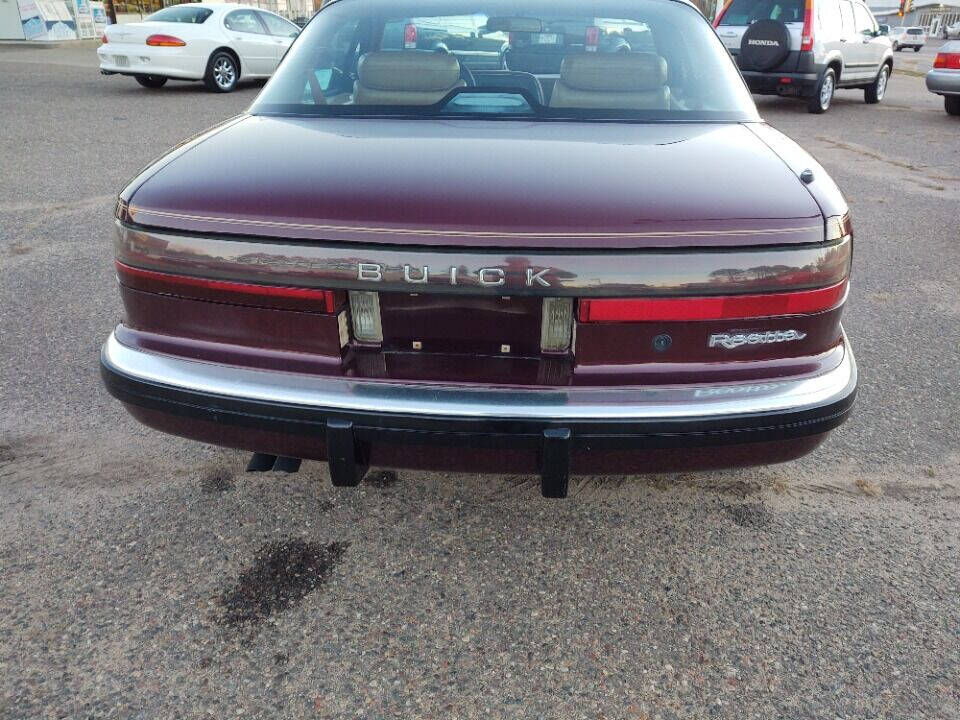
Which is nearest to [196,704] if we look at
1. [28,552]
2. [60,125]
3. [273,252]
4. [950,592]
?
[28,552]

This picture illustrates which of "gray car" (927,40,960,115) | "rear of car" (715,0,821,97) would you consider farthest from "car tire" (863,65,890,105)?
"rear of car" (715,0,821,97)

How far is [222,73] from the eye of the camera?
12.3 meters

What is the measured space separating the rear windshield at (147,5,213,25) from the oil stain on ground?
39.5 ft

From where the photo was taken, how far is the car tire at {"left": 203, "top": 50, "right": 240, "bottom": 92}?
39.8 ft

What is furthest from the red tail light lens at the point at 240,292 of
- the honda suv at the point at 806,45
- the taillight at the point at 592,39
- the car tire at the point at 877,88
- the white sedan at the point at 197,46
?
the car tire at the point at 877,88

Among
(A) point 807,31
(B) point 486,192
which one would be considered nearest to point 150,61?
(A) point 807,31

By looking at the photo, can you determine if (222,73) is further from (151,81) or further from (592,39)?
(592,39)

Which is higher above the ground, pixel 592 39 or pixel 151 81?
pixel 592 39

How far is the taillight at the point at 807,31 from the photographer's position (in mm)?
10281

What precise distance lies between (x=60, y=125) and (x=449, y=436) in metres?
9.25

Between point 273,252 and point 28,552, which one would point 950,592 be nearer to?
point 273,252

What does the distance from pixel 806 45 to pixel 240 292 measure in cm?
1076

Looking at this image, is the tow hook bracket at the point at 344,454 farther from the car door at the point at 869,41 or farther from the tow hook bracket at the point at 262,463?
the car door at the point at 869,41

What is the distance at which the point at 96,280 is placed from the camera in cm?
426
